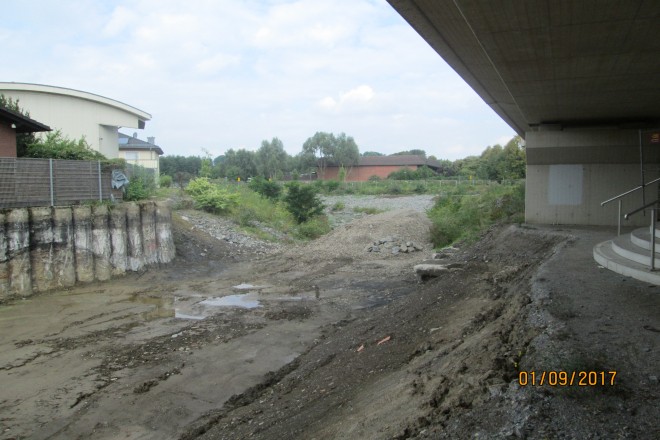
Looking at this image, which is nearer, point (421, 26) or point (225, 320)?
point (421, 26)

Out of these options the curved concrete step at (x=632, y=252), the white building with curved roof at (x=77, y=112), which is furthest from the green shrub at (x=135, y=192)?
the curved concrete step at (x=632, y=252)

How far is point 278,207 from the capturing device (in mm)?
38156

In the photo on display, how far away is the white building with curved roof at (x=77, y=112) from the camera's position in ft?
108

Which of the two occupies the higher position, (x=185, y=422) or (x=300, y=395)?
(x=300, y=395)

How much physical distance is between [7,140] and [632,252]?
2155 centimetres

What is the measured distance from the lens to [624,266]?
8047 millimetres

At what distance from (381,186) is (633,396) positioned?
6907 centimetres

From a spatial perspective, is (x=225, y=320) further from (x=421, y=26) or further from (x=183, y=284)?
(x=421, y=26)

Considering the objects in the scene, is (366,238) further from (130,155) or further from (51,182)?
(130,155)

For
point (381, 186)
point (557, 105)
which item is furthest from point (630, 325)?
point (381, 186)

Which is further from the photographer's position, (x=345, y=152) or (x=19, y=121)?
(x=345, y=152)

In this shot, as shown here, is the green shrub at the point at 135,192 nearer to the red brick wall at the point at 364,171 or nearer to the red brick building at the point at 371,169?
the red brick building at the point at 371,169

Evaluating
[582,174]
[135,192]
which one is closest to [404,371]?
[582,174]
